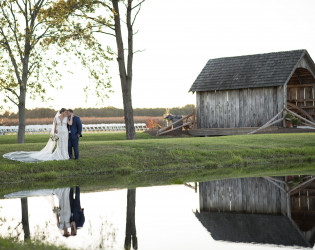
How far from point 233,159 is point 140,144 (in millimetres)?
4177

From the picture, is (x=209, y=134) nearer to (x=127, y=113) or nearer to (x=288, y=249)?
(x=127, y=113)

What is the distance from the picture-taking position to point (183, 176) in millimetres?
17359

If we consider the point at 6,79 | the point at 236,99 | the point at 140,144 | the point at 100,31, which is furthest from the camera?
the point at 236,99

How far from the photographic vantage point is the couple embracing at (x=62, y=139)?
61.3 ft

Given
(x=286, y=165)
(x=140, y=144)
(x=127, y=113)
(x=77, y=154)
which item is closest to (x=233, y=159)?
(x=286, y=165)

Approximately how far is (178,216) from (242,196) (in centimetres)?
296

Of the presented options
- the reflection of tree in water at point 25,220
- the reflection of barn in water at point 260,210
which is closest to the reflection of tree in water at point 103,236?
the reflection of tree in water at point 25,220

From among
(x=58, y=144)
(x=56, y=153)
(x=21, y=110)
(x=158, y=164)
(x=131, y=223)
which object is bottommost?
(x=158, y=164)

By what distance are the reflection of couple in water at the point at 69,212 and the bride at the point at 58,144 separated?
5090 mm

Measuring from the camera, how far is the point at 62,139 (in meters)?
18.9

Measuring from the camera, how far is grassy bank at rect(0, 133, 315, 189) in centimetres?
1753

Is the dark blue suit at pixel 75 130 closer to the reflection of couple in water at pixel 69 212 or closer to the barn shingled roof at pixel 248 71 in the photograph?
the reflection of couple in water at pixel 69 212

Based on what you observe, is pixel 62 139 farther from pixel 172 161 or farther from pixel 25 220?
pixel 25 220

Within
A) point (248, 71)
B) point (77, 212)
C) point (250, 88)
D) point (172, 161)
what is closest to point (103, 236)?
point (77, 212)
